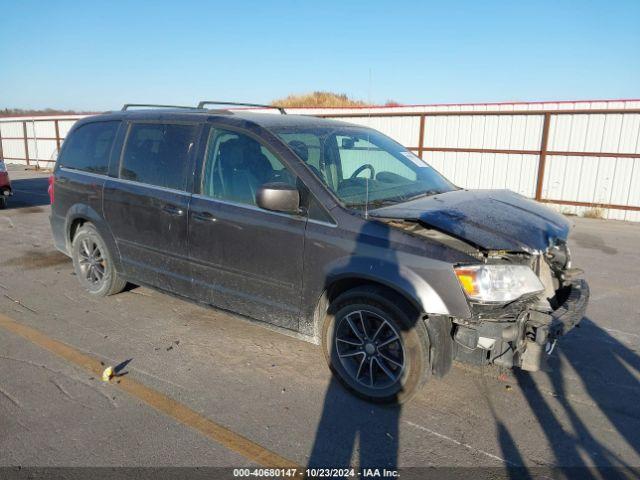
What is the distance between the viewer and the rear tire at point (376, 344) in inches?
124

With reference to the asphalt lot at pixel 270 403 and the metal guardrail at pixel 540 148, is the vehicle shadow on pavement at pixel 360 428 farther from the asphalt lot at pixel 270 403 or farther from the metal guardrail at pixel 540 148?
the metal guardrail at pixel 540 148

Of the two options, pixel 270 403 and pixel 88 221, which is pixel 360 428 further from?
pixel 88 221

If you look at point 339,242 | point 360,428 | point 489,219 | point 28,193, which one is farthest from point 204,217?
point 28,193

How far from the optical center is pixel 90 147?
5340 mm

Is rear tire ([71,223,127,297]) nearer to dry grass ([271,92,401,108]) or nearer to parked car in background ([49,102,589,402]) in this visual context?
parked car in background ([49,102,589,402])

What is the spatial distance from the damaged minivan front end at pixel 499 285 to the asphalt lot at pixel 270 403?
0.25 metres

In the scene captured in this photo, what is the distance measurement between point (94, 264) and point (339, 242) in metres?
3.35

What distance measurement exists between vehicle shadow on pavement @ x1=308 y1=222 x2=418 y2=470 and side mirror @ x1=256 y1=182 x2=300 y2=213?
20.8 inches

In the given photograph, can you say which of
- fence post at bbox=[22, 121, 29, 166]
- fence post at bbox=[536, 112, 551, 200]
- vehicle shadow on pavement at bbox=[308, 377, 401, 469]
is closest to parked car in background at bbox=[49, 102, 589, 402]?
vehicle shadow on pavement at bbox=[308, 377, 401, 469]

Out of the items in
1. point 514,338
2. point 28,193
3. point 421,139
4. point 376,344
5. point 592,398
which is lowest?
point 28,193

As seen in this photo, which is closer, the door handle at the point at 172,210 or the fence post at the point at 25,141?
the door handle at the point at 172,210

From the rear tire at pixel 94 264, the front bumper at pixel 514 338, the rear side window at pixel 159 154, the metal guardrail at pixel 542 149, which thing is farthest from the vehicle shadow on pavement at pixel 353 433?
the metal guardrail at pixel 542 149

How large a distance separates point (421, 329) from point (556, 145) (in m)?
11.9

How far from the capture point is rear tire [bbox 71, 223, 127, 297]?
5205 millimetres
